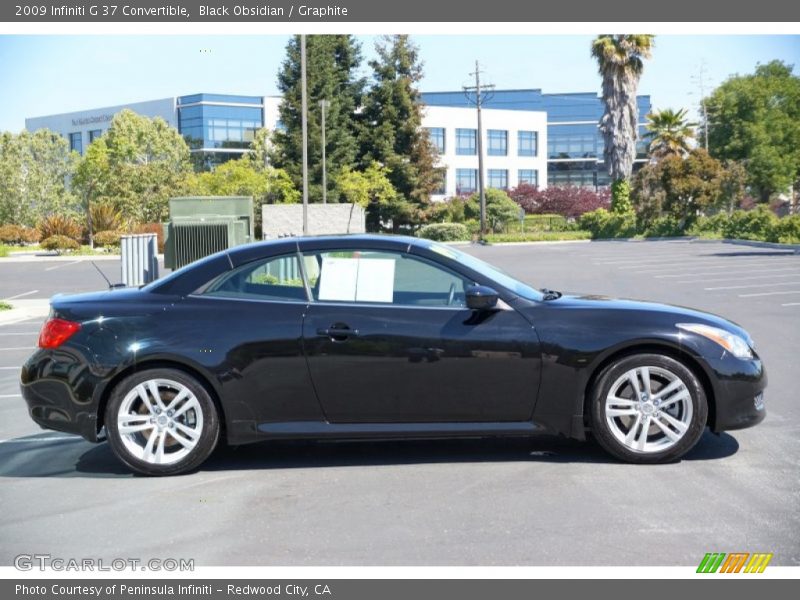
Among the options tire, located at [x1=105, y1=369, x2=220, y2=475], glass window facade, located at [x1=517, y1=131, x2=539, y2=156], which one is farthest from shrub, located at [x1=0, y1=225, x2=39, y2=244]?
glass window facade, located at [x1=517, y1=131, x2=539, y2=156]

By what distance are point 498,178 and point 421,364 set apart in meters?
81.2

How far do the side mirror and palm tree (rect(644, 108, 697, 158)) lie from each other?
5087 centimetres

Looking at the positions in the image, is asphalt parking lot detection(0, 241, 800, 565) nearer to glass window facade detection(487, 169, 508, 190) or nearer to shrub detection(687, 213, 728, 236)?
shrub detection(687, 213, 728, 236)

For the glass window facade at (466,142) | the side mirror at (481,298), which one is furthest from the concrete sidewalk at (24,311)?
the glass window facade at (466,142)

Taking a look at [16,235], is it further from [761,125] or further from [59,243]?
[761,125]

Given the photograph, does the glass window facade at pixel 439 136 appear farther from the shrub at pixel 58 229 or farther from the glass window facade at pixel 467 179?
the shrub at pixel 58 229

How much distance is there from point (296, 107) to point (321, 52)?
3836mm

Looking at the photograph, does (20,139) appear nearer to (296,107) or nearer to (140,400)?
(296,107)

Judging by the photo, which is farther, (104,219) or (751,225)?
(104,219)

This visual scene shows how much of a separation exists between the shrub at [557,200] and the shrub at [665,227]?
1962 centimetres

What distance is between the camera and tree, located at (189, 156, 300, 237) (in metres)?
49.8

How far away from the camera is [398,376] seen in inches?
227

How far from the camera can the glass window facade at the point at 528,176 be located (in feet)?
285

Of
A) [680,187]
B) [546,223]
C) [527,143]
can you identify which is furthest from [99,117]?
[680,187]
